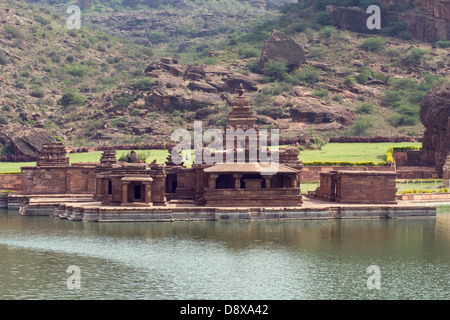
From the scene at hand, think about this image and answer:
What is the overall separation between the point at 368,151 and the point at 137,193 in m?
30.0

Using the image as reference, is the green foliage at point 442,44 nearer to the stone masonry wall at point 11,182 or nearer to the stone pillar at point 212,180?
the stone masonry wall at point 11,182

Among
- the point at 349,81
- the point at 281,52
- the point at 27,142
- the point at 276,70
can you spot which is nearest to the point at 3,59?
the point at 276,70

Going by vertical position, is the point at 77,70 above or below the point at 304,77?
above

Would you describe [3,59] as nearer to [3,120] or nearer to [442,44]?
[3,120]

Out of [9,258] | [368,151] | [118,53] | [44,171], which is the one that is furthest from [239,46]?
[9,258]

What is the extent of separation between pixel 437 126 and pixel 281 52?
41090 mm

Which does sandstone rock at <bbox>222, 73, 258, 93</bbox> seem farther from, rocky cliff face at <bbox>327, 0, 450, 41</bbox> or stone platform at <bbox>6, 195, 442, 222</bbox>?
stone platform at <bbox>6, 195, 442, 222</bbox>

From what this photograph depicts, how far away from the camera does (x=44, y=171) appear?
58.7 meters

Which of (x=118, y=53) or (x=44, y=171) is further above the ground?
(x=118, y=53)

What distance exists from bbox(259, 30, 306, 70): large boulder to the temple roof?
56.4m

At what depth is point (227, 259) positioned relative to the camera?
37.7m

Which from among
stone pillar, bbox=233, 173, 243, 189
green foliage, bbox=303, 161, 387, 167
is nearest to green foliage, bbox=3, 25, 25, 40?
green foliage, bbox=303, 161, 387, 167

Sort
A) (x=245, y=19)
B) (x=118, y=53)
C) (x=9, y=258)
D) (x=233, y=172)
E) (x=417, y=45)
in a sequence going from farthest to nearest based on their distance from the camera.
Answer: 1. (x=245, y=19)
2. (x=118, y=53)
3. (x=417, y=45)
4. (x=233, y=172)
5. (x=9, y=258)
